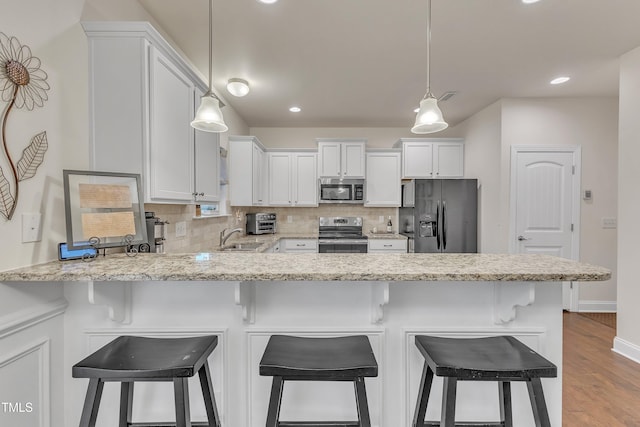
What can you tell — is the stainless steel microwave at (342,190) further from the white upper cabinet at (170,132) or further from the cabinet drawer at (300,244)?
the white upper cabinet at (170,132)

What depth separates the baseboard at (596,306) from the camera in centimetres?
378

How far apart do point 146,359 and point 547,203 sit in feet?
14.4

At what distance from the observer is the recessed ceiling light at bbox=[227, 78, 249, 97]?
10.3 feet

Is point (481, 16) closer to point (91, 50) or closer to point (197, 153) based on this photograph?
point (197, 153)

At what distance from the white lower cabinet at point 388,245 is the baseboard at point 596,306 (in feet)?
7.30

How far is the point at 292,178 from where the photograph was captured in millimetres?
4703

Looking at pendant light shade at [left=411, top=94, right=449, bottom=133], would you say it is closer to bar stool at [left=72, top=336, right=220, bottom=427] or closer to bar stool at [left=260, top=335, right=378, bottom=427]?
bar stool at [left=260, top=335, right=378, bottom=427]

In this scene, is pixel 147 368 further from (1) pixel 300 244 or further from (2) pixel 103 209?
(1) pixel 300 244

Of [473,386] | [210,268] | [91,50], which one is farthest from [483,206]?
[91,50]

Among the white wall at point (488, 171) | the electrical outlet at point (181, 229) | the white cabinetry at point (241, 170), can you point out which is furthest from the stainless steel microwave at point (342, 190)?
the electrical outlet at point (181, 229)

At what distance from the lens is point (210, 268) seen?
1212 millimetres

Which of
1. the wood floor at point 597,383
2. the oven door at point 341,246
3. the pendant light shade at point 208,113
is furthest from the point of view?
the oven door at point 341,246

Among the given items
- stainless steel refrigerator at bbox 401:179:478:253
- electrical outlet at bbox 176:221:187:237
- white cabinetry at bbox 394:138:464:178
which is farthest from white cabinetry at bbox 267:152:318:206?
electrical outlet at bbox 176:221:187:237

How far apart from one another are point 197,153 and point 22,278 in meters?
1.23
